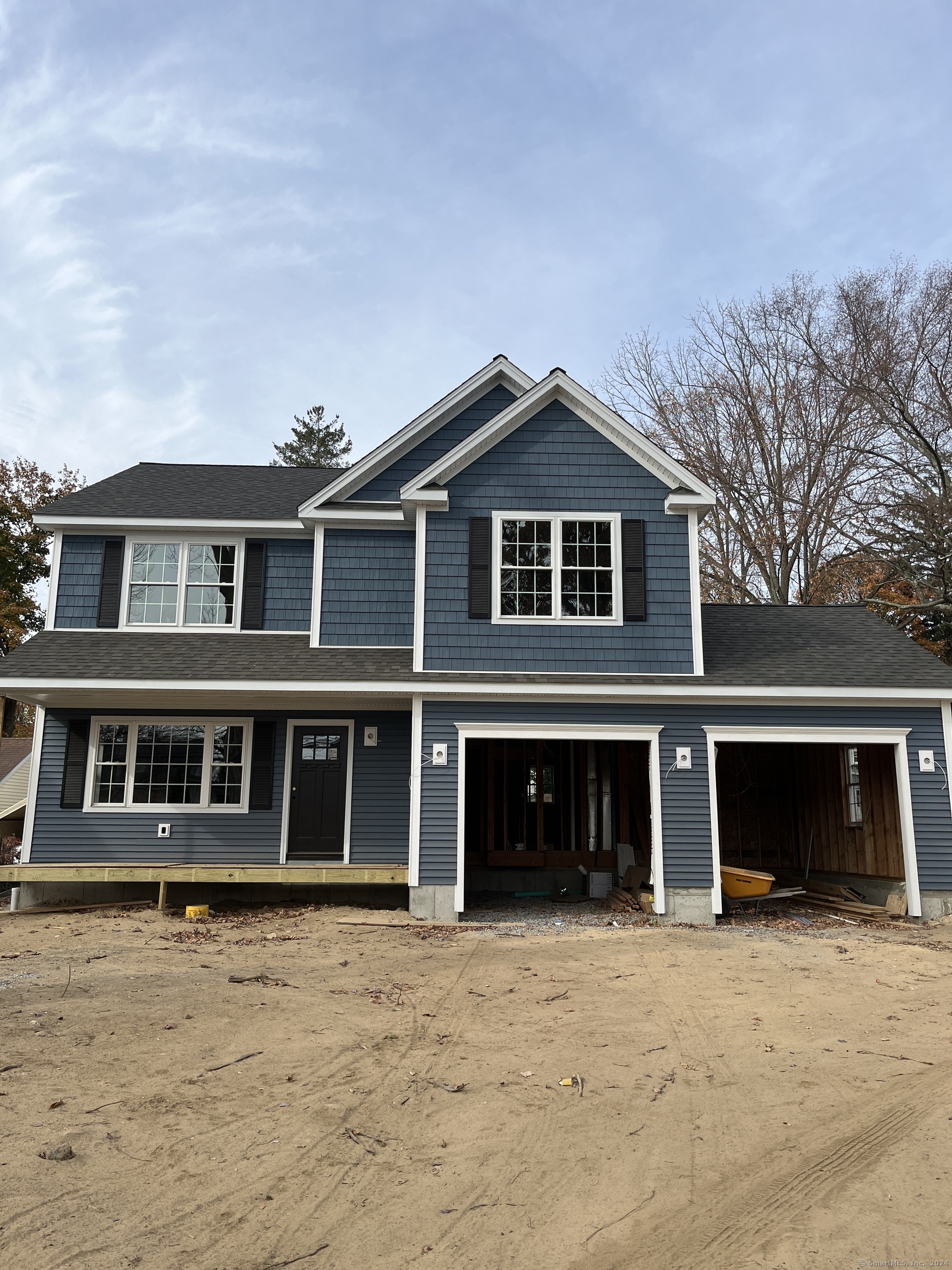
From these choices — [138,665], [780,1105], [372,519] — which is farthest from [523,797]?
[780,1105]

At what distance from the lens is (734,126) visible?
587 inches

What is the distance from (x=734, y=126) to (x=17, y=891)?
16504mm

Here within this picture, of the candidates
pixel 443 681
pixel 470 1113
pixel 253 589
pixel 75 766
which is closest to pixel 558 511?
pixel 443 681

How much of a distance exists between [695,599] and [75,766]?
31.9 ft

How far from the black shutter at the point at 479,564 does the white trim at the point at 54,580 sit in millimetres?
6924

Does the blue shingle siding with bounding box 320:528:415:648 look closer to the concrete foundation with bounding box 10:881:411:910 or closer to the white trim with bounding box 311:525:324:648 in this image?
the white trim with bounding box 311:525:324:648

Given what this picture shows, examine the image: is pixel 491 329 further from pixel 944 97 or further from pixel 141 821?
pixel 141 821

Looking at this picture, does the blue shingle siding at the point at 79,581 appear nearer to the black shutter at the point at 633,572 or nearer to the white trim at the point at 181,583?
the white trim at the point at 181,583

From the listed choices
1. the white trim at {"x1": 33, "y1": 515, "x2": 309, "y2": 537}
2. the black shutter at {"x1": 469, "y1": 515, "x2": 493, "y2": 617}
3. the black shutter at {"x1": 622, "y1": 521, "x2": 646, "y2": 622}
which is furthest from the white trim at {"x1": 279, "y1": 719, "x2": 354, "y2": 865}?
the black shutter at {"x1": 622, "y1": 521, "x2": 646, "y2": 622}

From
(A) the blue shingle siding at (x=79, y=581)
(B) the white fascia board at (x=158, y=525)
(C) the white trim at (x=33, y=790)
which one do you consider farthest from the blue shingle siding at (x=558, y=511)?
(C) the white trim at (x=33, y=790)

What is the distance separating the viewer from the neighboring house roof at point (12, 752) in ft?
84.9

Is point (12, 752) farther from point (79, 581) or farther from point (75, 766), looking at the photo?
point (75, 766)

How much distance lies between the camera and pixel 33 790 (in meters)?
13.9

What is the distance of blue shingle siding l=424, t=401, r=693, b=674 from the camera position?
510 inches
